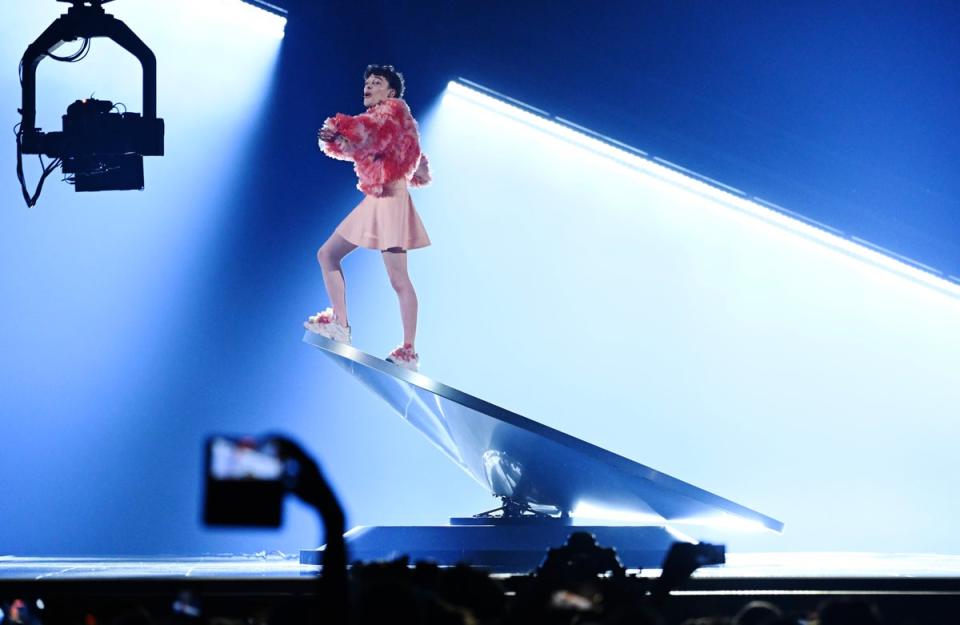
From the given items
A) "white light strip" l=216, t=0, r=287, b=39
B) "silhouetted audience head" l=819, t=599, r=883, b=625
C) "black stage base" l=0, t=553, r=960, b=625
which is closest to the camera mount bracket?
"white light strip" l=216, t=0, r=287, b=39

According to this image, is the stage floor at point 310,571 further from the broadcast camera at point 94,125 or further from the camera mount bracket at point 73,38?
the camera mount bracket at point 73,38

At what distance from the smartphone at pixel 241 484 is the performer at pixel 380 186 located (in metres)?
3.66

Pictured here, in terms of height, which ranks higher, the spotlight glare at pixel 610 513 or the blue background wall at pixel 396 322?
the blue background wall at pixel 396 322

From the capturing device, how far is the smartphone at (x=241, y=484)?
0.97 meters

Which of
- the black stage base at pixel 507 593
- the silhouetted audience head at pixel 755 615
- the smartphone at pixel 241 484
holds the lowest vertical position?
the black stage base at pixel 507 593

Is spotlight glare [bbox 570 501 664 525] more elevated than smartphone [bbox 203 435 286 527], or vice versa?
smartphone [bbox 203 435 286 527]

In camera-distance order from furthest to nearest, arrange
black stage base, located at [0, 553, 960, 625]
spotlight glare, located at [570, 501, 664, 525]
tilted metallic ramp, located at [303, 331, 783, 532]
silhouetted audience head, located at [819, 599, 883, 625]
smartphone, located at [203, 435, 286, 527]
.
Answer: spotlight glare, located at [570, 501, 664, 525]
tilted metallic ramp, located at [303, 331, 783, 532]
black stage base, located at [0, 553, 960, 625]
silhouetted audience head, located at [819, 599, 883, 625]
smartphone, located at [203, 435, 286, 527]

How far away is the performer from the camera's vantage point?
468 cm

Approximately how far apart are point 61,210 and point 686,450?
311 centimetres

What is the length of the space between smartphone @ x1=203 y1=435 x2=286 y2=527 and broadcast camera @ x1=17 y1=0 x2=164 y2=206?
387 cm

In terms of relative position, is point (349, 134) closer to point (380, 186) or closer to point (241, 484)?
point (380, 186)

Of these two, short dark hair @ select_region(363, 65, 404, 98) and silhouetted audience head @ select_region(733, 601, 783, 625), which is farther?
short dark hair @ select_region(363, 65, 404, 98)

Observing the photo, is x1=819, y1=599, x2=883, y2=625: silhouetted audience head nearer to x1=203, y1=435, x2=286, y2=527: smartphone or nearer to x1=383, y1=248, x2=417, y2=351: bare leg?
x1=203, y1=435, x2=286, y2=527: smartphone

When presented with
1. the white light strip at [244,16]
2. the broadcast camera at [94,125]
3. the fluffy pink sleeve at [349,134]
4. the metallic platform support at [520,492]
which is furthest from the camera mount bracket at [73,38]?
the white light strip at [244,16]
